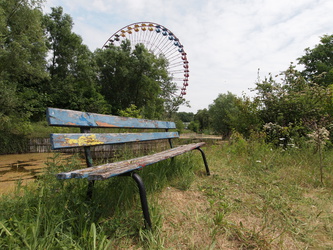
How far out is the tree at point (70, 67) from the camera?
1355 centimetres

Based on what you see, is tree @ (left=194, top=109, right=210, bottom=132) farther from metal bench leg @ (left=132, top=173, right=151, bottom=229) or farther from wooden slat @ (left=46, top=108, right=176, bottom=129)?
metal bench leg @ (left=132, top=173, right=151, bottom=229)

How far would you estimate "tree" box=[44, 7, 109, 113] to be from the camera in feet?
44.4

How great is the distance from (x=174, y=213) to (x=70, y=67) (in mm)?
16140

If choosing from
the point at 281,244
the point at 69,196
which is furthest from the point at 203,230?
the point at 69,196

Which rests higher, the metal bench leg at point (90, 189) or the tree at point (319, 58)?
the tree at point (319, 58)

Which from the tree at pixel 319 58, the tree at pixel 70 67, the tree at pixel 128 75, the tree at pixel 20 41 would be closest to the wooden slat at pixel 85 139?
the tree at pixel 20 41

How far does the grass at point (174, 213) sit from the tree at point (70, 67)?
43.3 feet

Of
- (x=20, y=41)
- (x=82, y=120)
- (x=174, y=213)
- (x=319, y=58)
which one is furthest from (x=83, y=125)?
(x=319, y=58)

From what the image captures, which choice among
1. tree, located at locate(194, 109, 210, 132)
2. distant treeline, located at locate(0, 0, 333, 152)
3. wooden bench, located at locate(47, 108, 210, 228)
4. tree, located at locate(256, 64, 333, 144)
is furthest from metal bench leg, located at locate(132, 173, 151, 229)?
tree, located at locate(194, 109, 210, 132)

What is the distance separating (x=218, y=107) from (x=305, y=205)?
24591 mm

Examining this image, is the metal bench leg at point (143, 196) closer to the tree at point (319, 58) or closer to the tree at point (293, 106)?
the tree at point (293, 106)

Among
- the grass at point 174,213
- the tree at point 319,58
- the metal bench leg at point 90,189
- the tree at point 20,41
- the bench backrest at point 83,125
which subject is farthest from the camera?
the tree at point 319,58

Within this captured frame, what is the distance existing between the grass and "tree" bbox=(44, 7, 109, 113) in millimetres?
13198

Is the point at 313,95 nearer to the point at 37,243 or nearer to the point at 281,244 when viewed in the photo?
the point at 281,244
